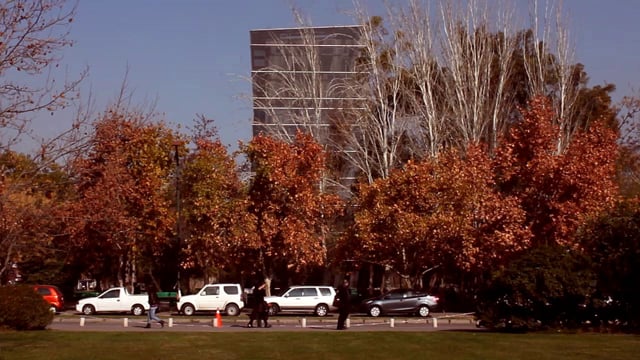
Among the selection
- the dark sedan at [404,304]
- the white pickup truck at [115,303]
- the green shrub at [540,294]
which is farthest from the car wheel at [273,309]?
the green shrub at [540,294]

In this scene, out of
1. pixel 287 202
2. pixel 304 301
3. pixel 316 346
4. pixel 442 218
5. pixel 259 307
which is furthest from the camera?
pixel 287 202

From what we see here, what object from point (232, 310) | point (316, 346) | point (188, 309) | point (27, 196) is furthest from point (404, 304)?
point (27, 196)

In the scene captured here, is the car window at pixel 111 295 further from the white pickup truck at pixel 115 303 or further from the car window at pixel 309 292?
the car window at pixel 309 292

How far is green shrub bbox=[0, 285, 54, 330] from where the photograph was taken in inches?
1161

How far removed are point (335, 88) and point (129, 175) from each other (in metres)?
20.2

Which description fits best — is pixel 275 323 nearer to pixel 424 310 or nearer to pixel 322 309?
pixel 322 309

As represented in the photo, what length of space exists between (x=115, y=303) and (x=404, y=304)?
14737 mm

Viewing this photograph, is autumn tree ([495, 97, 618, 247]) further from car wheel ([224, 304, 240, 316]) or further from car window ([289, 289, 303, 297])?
car wheel ([224, 304, 240, 316])

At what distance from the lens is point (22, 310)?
96.9ft

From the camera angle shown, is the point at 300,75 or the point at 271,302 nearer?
the point at 271,302

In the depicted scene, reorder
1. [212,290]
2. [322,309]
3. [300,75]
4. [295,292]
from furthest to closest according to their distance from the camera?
[300,75]
[295,292]
[322,309]
[212,290]

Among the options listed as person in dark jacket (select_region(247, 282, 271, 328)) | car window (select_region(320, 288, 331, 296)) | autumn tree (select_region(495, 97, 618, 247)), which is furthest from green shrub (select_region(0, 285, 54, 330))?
autumn tree (select_region(495, 97, 618, 247))

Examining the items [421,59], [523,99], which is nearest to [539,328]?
[421,59]

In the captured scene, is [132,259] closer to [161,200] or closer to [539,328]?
[161,200]
